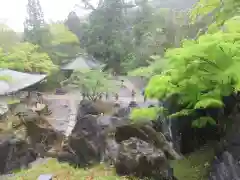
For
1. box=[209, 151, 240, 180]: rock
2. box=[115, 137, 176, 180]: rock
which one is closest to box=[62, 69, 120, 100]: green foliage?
box=[115, 137, 176, 180]: rock

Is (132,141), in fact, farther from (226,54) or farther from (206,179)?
(226,54)

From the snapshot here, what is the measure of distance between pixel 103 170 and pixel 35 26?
14476 millimetres

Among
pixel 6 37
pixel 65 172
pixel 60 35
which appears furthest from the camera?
pixel 60 35

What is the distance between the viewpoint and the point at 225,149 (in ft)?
13.4

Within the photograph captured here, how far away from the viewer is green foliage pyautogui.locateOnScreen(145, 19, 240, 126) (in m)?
3.52

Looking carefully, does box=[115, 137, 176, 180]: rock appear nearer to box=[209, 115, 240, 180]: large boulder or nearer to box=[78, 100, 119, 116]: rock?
box=[209, 115, 240, 180]: large boulder

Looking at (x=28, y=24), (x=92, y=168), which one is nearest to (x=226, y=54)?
(x=92, y=168)

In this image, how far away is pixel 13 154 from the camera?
736cm

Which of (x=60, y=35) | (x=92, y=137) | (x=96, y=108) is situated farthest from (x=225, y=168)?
(x=60, y=35)

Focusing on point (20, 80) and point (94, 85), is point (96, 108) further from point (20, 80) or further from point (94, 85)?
point (20, 80)

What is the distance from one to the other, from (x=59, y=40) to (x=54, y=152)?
468 inches

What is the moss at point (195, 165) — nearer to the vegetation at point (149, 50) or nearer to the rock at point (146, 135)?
the vegetation at point (149, 50)

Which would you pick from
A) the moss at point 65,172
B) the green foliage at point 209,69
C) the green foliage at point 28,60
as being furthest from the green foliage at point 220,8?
the green foliage at point 28,60

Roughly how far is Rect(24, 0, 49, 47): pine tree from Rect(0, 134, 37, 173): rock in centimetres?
1102
